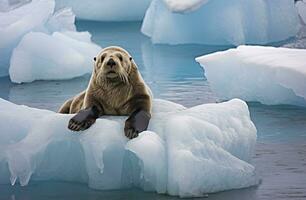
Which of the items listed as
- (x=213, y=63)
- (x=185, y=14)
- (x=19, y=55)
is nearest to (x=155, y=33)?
(x=185, y=14)

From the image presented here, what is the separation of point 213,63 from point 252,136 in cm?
254

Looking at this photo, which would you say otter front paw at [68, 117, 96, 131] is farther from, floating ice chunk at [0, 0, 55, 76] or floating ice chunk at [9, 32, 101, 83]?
floating ice chunk at [0, 0, 55, 76]

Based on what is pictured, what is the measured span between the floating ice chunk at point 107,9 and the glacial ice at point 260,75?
5.22 m

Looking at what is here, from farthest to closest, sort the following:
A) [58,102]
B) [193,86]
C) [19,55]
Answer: [19,55] < [193,86] < [58,102]

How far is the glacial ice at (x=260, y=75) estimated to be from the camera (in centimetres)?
727

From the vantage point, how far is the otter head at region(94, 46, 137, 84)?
5.42 meters

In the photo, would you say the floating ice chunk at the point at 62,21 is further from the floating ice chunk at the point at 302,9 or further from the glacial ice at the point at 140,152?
the glacial ice at the point at 140,152

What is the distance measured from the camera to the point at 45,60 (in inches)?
370

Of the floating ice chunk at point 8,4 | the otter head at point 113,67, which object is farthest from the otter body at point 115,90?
the floating ice chunk at point 8,4

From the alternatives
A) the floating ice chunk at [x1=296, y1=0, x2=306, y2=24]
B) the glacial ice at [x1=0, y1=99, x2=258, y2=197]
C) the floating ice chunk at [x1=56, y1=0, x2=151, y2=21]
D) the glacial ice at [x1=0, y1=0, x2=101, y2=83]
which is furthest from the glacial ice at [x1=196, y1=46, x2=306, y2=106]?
the floating ice chunk at [x1=56, y1=0, x2=151, y2=21]

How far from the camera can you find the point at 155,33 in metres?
11.9

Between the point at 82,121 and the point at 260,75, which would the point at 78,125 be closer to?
the point at 82,121

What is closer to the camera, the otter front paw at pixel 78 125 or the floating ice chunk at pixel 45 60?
the otter front paw at pixel 78 125

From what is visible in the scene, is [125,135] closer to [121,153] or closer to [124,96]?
[121,153]
